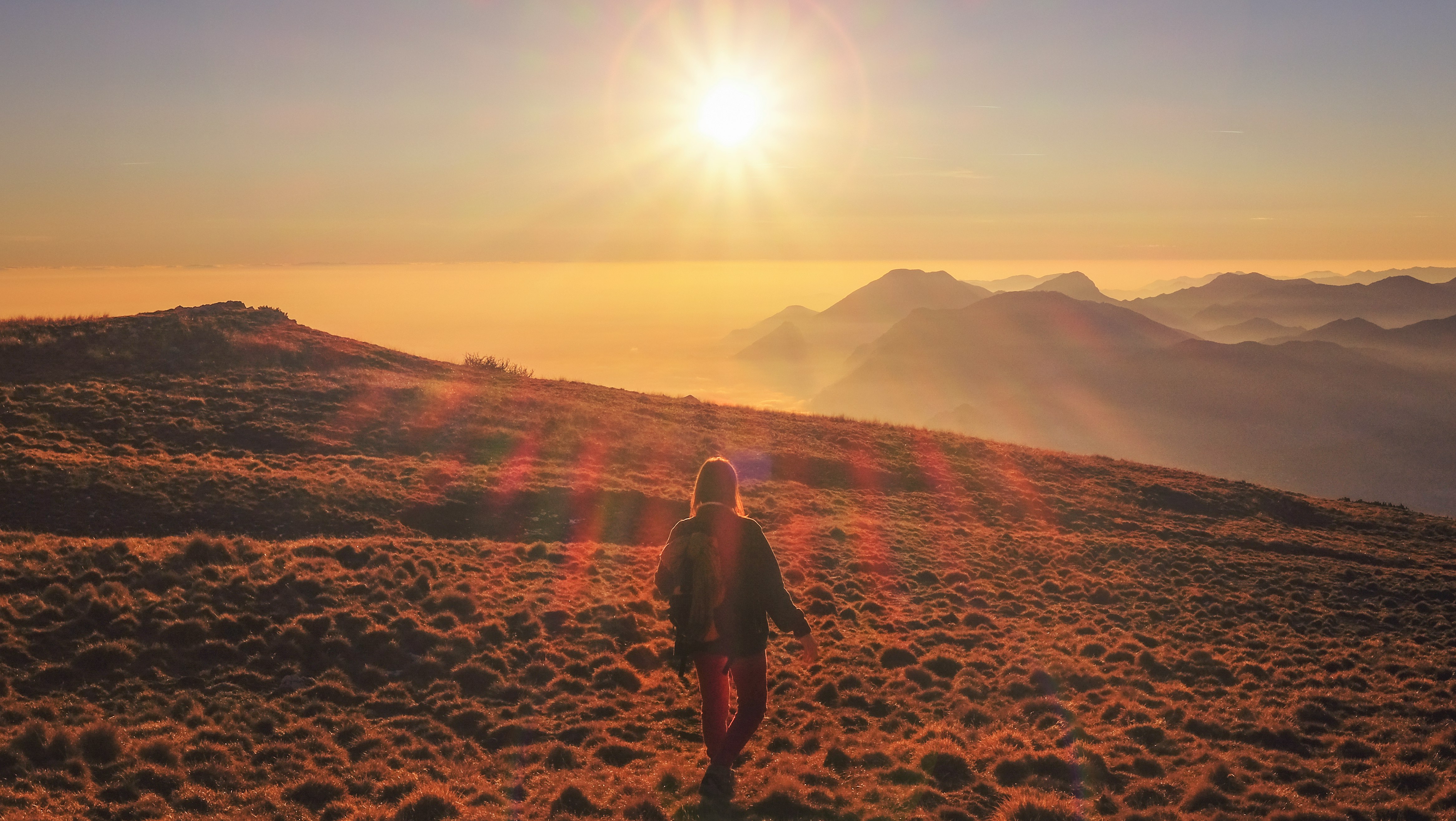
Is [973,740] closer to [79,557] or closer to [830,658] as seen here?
[830,658]

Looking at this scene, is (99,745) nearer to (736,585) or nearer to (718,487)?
(736,585)

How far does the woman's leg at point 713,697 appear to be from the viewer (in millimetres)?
6211

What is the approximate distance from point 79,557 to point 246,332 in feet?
82.9

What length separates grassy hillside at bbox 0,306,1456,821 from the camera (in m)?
6.75

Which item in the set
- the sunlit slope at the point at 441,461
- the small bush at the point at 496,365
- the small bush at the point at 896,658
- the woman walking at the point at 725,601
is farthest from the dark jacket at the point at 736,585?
the small bush at the point at 496,365

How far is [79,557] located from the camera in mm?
11141

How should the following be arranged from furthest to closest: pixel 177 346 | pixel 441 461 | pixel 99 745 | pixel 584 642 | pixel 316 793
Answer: pixel 177 346 → pixel 441 461 → pixel 584 642 → pixel 99 745 → pixel 316 793

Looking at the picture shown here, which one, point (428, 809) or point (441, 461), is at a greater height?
point (441, 461)

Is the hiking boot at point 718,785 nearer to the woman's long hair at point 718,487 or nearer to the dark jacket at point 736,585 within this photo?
the dark jacket at point 736,585

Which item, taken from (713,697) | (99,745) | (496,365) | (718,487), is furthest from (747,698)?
(496,365)

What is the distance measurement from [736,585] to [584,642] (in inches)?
231

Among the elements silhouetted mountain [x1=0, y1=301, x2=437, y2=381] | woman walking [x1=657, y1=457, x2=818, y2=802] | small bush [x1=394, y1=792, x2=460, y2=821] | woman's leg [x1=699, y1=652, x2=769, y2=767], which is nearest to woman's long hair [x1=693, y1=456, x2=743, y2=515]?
woman walking [x1=657, y1=457, x2=818, y2=802]

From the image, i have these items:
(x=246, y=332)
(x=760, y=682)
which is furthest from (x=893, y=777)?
(x=246, y=332)

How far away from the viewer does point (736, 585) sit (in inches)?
242
